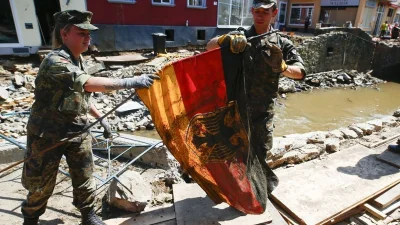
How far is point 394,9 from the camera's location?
102ft

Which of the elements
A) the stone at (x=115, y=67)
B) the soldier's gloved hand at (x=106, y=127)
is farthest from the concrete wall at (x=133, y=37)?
the soldier's gloved hand at (x=106, y=127)

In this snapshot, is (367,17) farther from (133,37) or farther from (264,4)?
(264,4)

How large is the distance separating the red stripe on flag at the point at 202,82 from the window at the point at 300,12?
27.8m

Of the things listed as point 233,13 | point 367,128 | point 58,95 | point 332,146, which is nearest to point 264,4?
point 58,95

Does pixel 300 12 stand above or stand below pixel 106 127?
above

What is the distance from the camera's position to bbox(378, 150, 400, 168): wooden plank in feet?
12.7

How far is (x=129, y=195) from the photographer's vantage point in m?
2.72

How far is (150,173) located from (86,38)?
225 centimetres

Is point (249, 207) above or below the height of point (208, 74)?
below

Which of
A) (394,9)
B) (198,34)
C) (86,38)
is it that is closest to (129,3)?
(198,34)

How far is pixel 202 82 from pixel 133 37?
37.9 ft

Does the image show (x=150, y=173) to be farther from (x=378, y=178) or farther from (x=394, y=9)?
(x=394, y=9)

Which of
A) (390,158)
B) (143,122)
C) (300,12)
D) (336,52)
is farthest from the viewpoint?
(300,12)

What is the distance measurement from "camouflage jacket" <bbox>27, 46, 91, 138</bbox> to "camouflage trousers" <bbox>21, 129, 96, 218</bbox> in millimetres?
126
